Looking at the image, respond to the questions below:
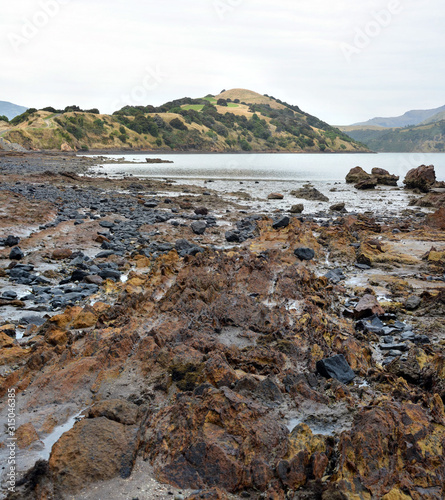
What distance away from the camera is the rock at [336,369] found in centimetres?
450

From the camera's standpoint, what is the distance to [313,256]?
10.3 metres

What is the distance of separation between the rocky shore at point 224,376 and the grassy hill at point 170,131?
7529 centimetres

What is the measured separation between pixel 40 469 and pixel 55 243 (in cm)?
950

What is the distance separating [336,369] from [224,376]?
138cm

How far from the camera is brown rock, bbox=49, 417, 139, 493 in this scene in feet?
9.52

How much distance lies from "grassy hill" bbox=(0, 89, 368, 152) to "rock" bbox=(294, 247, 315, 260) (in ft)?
244

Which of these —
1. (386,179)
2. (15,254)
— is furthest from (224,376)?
(386,179)

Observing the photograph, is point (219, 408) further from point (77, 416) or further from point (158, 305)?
point (158, 305)

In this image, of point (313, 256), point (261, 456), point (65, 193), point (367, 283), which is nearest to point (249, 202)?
point (65, 193)

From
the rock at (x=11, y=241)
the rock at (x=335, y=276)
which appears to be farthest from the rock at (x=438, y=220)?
the rock at (x=11, y=241)
